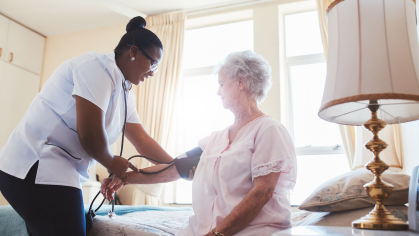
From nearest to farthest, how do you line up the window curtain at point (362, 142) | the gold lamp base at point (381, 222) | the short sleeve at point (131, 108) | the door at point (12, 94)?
the gold lamp base at point (381, 222) → the short sleeve at point (131, 108) → the window curtain at point (362, 142) → the door at point (12, 94)

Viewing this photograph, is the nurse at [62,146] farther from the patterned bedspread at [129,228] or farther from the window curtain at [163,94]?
the window curtain at [163,94]

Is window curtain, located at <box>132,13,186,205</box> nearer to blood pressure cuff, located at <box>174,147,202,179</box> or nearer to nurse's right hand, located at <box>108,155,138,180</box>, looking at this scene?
blood pressure cuff, located at <box>174,147,202,179</box>

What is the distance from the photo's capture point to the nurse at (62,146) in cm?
131

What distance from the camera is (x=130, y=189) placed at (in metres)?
4.21

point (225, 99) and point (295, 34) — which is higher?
point (295, 34)

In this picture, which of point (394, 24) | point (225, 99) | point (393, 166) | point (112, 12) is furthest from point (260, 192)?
point (112, 12)

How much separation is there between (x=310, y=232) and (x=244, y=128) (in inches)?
29.6

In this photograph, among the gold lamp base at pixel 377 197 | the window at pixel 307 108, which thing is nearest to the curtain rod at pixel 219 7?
the window at pixel 307 108

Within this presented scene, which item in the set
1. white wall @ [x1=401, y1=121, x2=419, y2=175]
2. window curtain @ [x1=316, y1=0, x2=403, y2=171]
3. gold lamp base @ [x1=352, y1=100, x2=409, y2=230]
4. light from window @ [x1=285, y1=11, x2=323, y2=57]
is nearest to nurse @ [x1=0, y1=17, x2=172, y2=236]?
gold lamp base @ [x1=352, y1=100, x2=409, y2=230]

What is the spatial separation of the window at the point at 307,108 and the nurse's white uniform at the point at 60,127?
9.14 ft

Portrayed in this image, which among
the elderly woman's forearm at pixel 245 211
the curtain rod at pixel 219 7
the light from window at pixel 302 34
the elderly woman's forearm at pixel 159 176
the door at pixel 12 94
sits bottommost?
the elderly woman's forearm at pixel 245 211

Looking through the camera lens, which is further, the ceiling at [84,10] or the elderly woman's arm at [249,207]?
the ceiling at [84,10]

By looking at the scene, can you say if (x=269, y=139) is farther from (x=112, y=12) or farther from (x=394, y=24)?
(x=112, y=12)

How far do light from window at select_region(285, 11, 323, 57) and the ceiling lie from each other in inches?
29.3
